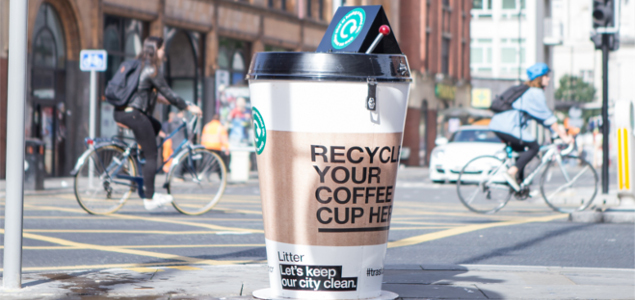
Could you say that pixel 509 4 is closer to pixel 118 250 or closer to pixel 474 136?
pixel 474 136

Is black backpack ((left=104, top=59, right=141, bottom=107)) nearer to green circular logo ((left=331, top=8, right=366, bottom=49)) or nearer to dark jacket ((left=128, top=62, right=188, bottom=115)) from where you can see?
dark jacket ((left=128, top=62, right=188, bottom=115))

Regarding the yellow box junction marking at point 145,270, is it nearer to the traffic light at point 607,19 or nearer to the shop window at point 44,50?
the traffic light at point 607,19

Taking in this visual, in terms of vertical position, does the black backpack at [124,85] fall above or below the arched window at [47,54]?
below

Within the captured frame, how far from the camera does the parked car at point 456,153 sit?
19.3m

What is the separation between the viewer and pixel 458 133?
2109 cm

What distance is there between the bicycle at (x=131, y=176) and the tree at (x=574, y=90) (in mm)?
81554

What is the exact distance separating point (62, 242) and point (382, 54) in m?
3.83

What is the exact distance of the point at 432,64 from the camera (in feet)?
149

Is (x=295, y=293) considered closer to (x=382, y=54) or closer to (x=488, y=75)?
(x=382, y=54)

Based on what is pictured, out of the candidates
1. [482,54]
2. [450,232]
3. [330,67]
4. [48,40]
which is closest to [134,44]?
[48,40]

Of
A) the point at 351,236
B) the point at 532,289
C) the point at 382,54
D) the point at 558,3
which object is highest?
the point at 558,3

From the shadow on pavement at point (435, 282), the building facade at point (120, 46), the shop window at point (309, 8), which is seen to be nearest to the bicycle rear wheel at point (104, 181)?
the shadow on pavement at point (435, 282)

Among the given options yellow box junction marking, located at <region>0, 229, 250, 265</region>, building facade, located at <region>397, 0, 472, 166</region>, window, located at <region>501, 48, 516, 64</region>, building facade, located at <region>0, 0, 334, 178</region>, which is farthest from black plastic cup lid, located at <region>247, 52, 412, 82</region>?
window, located at <region>501, 48, 516, 64</region>

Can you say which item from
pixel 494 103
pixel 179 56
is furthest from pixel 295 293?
pixel 179 56
